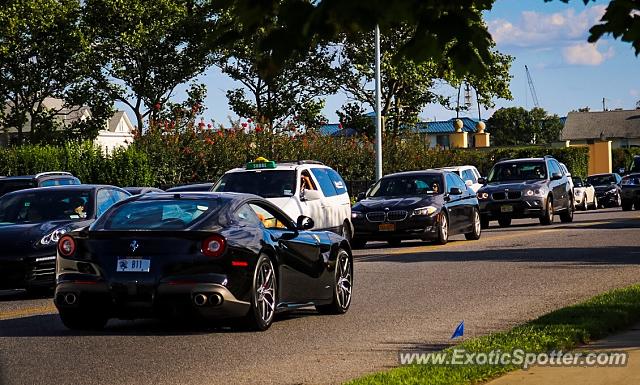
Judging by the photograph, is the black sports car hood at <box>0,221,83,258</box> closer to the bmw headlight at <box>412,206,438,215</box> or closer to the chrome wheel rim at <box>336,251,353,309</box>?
the chrome wheel rim at <box>336,251,353,309</box>

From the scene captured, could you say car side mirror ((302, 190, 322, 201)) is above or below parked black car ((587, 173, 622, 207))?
above

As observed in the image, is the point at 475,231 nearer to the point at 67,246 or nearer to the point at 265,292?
the point at 265,292

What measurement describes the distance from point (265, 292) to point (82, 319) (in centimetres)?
181

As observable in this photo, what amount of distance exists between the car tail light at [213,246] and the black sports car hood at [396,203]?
14404 millimetres

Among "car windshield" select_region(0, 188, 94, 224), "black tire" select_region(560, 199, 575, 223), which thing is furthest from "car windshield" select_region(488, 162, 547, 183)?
"car windshield" select_region(0, 188, 94, 224)

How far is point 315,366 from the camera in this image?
33.3 feet

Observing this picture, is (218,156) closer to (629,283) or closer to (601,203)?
(601,203)

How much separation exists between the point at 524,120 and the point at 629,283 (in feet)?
420

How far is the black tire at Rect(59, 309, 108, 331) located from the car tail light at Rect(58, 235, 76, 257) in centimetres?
56

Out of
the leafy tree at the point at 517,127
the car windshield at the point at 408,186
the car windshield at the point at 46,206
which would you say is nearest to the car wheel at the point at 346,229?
the car windshield at the point at 408,186

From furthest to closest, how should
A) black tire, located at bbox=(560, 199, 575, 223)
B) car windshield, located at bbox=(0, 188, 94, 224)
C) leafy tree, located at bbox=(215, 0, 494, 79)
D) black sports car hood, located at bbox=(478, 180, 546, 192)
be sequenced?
black tire, located at bbox=(560, 199, 575, 223) < black sports car hood, located at bbox=(478, 180, 546, 192) < car windshield, located at bbox=(0, 188, 94, 224) < leafy tree, located at bbox=(215, 0, 494, 79)

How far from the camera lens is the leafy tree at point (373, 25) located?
16.2ft

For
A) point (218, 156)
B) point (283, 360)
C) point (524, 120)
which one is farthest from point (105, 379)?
point (524, 120)

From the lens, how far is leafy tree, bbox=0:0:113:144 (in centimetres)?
5816
